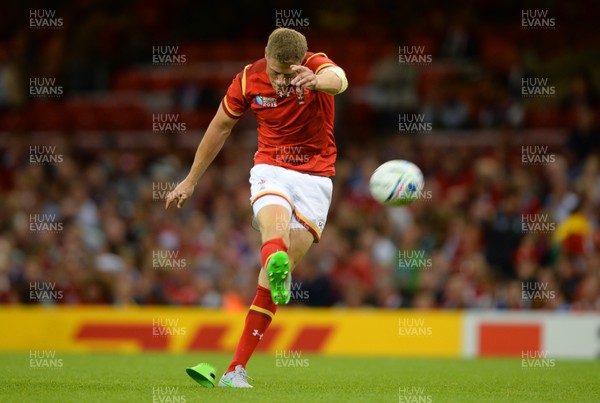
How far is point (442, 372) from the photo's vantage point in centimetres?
1015

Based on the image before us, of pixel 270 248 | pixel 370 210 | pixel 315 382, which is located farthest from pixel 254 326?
pixel 370 210

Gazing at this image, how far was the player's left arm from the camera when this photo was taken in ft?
24.2

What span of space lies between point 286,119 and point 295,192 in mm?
563

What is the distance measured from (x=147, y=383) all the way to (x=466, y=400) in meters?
2.57

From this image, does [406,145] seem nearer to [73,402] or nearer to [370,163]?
[370,163]

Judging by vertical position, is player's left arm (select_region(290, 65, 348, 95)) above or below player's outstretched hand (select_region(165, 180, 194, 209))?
above

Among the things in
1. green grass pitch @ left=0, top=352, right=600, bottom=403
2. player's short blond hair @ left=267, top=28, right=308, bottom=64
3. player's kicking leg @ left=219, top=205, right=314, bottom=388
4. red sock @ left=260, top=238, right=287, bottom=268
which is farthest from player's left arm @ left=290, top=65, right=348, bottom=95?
green grass pitch @ left=0, top=352, right=600, bottom=403

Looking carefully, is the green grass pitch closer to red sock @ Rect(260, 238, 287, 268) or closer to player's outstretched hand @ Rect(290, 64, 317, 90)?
red sock @ Rect(260, 238, 287, 268)

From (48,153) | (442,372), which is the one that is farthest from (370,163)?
(442,372)

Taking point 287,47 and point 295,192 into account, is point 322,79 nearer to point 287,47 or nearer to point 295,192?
point 287,47

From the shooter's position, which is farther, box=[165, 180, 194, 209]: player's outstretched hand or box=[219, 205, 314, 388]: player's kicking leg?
box=[165, 180, 194, 209]: player's outstretched hand

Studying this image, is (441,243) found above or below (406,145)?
below

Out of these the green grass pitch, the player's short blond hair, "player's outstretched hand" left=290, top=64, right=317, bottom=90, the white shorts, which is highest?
the player's short blond hair

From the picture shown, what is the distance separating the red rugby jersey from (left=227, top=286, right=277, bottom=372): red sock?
1.02 meters
